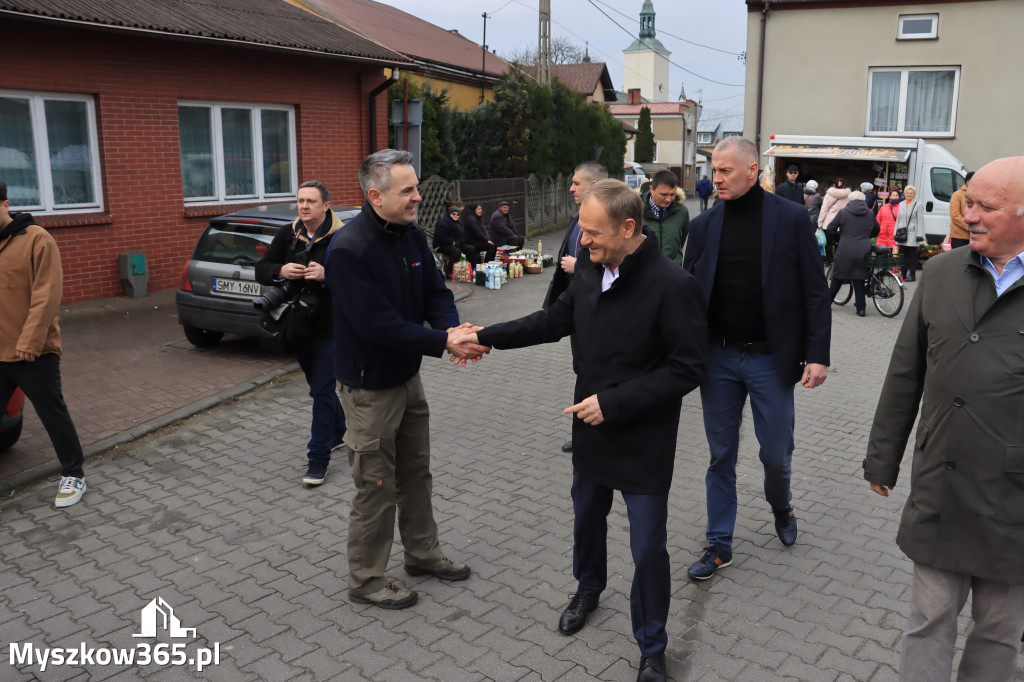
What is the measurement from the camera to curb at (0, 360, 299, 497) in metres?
5.55

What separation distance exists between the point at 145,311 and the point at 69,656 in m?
8.41

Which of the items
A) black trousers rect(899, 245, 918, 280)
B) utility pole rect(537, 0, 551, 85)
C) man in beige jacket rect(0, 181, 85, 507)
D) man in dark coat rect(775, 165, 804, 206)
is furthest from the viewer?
utility pole rect(537, 0, 551, 85)

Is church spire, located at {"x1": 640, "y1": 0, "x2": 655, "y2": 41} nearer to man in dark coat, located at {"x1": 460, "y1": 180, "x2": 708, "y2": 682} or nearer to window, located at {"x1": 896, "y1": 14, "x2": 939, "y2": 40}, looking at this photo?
window, located at {"x1": 896, "y1": 14, "x2": 939, "y2": 40}

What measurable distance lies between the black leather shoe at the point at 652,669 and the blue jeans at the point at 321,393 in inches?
115

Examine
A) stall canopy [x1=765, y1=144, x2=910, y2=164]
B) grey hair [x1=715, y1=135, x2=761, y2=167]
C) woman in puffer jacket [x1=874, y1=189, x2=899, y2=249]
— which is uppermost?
stall canopy [x1=765, y1=144, x2=910, y2=164]

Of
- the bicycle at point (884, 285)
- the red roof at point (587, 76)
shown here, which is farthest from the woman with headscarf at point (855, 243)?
the red roof at point (587, 76)

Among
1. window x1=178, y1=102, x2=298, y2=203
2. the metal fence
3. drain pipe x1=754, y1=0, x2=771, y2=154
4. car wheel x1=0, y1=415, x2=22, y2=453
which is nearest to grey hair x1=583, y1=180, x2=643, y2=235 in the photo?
car wheel x1=0, y1=415, x2=22, y2=453

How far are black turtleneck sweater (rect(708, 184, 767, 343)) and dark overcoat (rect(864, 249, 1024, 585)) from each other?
1272mm

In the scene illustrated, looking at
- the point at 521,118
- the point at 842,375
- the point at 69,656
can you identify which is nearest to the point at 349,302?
the point at 69,656

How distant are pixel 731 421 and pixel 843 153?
52.4 feet

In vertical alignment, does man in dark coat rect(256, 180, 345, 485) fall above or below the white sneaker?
above

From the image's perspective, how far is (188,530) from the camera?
4.91 meters

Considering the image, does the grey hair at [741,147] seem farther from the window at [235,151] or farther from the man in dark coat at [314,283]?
the window at [235,151]

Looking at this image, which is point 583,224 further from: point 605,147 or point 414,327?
point 605,147
